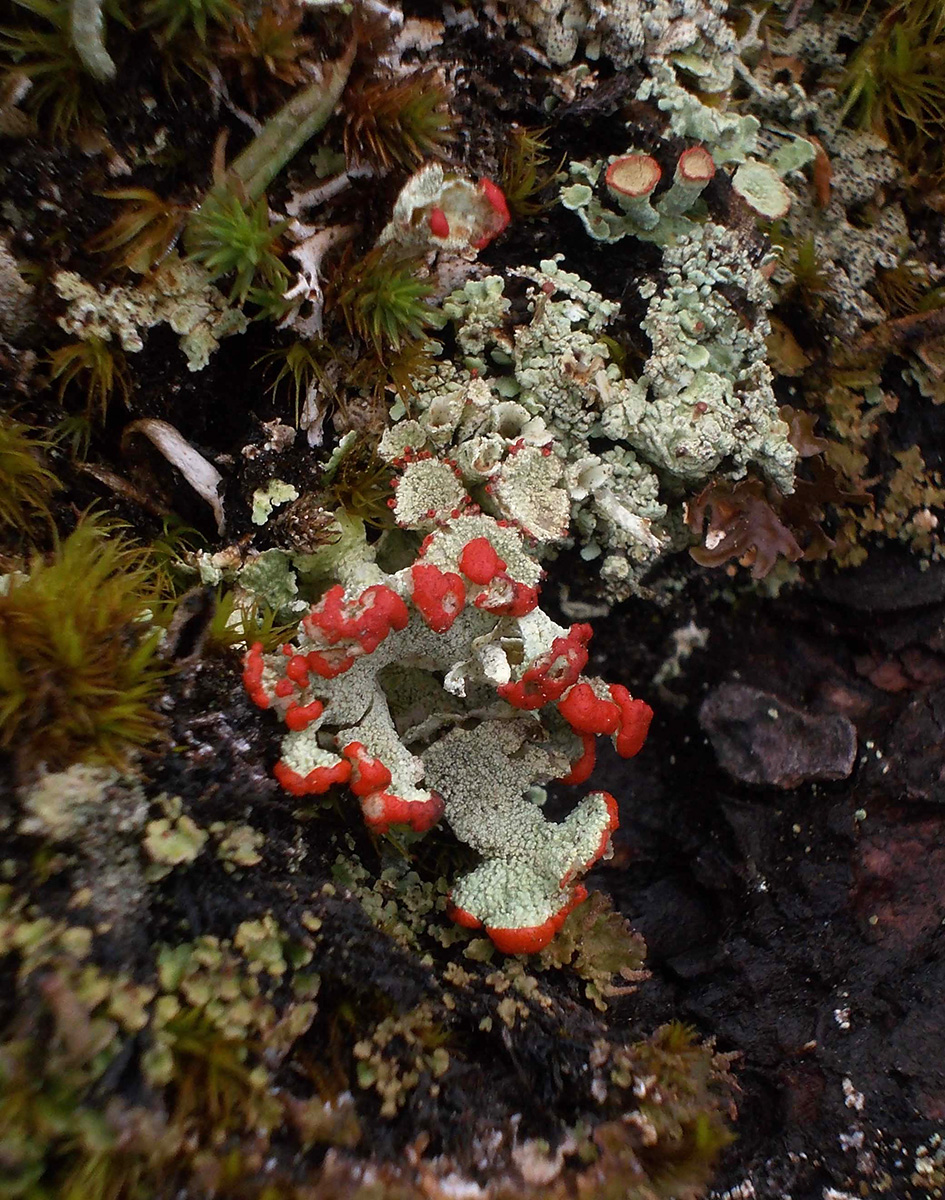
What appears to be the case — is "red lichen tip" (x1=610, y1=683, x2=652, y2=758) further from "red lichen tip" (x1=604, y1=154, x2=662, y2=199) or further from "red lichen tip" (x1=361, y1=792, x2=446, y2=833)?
"red lichen tip" (x1=604, y1=154, x2=662, y2=199)

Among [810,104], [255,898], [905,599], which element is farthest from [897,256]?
[255,898]

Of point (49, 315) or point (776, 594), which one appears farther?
point (776, 594)

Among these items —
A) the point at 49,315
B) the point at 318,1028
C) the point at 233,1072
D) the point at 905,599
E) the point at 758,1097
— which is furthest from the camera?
the point at 905,599

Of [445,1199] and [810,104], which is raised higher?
[810,104]

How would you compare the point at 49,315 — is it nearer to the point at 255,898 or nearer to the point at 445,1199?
the point at 255,898

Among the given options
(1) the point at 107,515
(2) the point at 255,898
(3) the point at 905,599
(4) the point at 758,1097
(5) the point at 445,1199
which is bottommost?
(4) the point at 758,1097

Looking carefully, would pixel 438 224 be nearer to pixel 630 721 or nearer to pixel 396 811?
pixel 630 721

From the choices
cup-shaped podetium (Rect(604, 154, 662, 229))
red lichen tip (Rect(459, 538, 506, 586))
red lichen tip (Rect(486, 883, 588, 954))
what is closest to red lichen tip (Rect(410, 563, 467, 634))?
red lichen tip (Rect(459, 538, 506, 586))

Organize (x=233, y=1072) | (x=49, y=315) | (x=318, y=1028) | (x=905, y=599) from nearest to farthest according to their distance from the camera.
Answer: (x=233, y=1072) → (x=318, y=1028) → (x=49, y=315) → (x=905, y=599)
